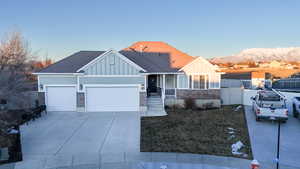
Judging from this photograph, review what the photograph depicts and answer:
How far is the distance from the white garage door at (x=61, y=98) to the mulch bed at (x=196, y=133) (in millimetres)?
6027

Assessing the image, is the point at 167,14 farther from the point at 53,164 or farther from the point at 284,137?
the point at 53,164

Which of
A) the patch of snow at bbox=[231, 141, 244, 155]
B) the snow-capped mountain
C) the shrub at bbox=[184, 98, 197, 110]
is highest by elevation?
the snow-capped mountain

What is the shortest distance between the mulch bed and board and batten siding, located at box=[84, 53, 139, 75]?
4.04 meters

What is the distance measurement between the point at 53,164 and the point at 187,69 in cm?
1196

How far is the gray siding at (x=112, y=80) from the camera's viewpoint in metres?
14.2

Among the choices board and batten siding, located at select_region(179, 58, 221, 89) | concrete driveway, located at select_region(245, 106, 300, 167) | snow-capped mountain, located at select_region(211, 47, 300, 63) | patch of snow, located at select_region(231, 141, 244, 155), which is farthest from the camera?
snow-capped mountain, located at select_region(211, 47, 300, 63)

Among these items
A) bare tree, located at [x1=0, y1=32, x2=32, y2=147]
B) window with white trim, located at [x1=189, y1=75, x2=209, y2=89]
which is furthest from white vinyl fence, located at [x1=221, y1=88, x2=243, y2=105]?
bare tree, located at [x1=0, y1=32, x2=32, y2=147]

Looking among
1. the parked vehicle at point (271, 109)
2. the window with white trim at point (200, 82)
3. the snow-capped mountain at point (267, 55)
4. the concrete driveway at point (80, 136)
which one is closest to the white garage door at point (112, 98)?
the concrete driveway at point (80, 136)

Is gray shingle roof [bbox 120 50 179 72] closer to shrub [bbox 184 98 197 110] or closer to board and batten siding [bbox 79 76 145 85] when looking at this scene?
board and batten siding [bbox 79 76 145 85]

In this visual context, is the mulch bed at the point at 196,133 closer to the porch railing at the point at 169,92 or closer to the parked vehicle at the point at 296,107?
the porch railing at the point at 169,92

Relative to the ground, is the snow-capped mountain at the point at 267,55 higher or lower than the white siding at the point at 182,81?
higher

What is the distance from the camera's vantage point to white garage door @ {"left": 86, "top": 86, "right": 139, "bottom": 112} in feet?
47.6

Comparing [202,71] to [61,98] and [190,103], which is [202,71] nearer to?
[190,103]

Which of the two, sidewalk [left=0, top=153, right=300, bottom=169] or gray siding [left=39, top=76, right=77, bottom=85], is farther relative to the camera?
gray siding [left=39, top=76, right=77, bottom=85]
